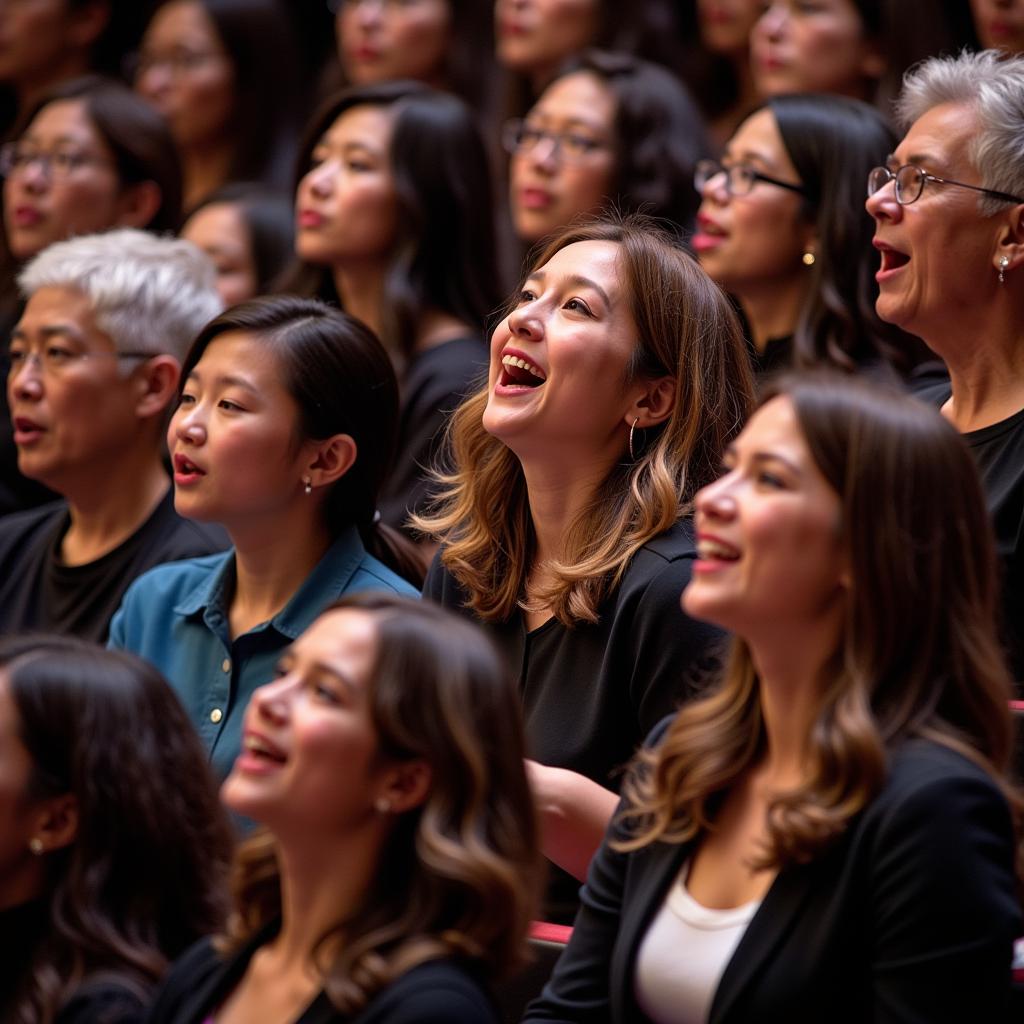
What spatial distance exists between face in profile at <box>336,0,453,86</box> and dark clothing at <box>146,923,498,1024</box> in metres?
→ 2.96

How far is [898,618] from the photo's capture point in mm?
1434

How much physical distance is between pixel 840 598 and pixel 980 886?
10.7 inches

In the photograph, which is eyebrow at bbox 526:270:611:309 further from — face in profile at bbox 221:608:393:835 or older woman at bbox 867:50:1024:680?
face in profile at bbox 221:608:393:835

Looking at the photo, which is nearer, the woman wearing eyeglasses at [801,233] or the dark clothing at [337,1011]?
the dark clothing at [337,1011]

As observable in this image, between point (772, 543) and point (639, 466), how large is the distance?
0.65 m

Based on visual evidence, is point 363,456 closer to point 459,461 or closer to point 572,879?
point 459,461

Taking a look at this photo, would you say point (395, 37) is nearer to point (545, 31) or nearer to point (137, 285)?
point (545, 31)

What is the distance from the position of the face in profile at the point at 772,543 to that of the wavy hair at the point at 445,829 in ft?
0.68

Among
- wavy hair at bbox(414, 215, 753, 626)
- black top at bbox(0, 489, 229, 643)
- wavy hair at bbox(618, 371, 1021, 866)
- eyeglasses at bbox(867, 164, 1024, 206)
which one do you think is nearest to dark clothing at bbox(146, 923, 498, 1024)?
wavy hair at bbox(618, 371, 1021, 866)

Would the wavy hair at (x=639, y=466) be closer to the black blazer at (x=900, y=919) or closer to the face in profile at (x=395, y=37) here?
the black blazer at (x=900, y=919)

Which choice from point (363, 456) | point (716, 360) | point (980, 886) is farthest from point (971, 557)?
point (363, 456)

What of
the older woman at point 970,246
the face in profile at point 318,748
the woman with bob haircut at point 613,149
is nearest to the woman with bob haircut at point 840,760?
the face in profile at point 318,748

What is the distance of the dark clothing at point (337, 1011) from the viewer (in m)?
1.34

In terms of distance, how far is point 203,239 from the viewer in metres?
3.69
